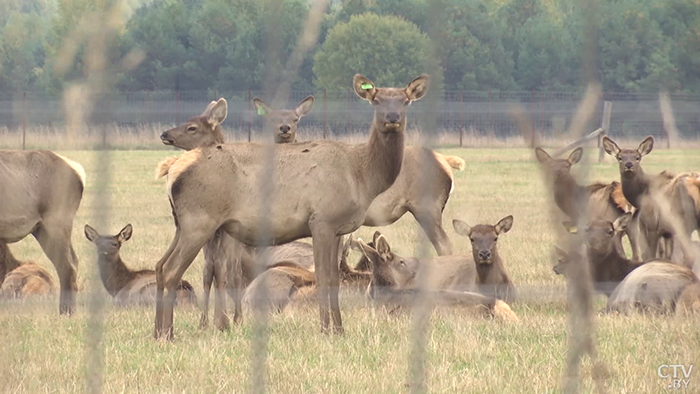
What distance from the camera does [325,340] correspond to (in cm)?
680

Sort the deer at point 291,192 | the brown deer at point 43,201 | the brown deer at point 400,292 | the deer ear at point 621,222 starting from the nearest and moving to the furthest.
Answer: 1. the deer at point 291,192
2. the brown deer at point 400,292
3. the brown deer at point 43,201
4. the deer ear at point 621,222

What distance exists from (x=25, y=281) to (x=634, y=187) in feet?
18.6

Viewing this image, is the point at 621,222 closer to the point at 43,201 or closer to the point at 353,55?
the point at 43,201

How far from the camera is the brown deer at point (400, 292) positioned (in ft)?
25.0

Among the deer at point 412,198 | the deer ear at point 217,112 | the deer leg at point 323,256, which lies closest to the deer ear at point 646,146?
the deer at point 412,198

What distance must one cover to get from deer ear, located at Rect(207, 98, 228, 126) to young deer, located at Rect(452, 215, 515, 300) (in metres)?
2.06

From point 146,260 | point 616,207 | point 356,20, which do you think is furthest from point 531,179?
point 146,260

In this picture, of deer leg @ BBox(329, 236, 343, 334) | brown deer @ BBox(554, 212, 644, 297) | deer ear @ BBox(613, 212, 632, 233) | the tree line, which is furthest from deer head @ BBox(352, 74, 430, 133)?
the tree line

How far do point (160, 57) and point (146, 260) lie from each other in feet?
50.9

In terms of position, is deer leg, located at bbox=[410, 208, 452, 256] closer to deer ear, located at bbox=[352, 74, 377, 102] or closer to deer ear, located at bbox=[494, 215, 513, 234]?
deer ear, located at bbox=[494, 215, 513, 234]

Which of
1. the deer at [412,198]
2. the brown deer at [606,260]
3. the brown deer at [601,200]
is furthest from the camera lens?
the deer at [412,198]

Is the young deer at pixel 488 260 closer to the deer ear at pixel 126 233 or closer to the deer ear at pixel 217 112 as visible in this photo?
the deer ear at pixel 217 112

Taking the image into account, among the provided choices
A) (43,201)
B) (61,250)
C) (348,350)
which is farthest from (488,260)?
(43,201)

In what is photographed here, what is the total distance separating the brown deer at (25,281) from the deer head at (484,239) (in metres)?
3.33
